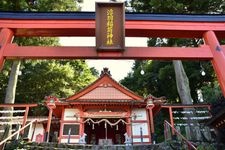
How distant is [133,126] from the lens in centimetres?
1716

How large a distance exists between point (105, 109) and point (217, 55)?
473 inches

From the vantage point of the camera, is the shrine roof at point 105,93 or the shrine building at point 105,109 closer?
the shrine building at point 105,109

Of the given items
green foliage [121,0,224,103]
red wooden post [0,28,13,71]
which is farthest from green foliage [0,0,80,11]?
red wooden post [0,28,13,71]

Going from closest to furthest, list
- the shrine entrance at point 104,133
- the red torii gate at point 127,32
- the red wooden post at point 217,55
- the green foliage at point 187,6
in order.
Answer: the red wooden post at point 217,55 → the red torii gate at point 127,32 → the green foliage at point 187,6 → the shrine entrance at point 104,133

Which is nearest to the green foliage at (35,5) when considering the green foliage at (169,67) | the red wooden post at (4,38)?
the green foliage at (169,67)

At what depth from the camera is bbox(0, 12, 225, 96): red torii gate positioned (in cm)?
596

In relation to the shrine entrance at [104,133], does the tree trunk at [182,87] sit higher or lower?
higher

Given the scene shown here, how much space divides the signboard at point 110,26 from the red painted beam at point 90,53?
192mm

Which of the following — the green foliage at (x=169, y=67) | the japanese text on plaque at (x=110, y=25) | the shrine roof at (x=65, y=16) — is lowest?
the japanese text on plaque at (x=110, y=25)

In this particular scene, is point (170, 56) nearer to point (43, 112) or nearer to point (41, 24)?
point (41, 24)

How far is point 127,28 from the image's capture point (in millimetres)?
6305

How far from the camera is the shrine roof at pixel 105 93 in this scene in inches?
664

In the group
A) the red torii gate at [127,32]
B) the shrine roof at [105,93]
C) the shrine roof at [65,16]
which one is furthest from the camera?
the shrine roof at [105,93]

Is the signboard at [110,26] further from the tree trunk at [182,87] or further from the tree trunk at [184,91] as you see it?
the tree trunk at [182,87]
